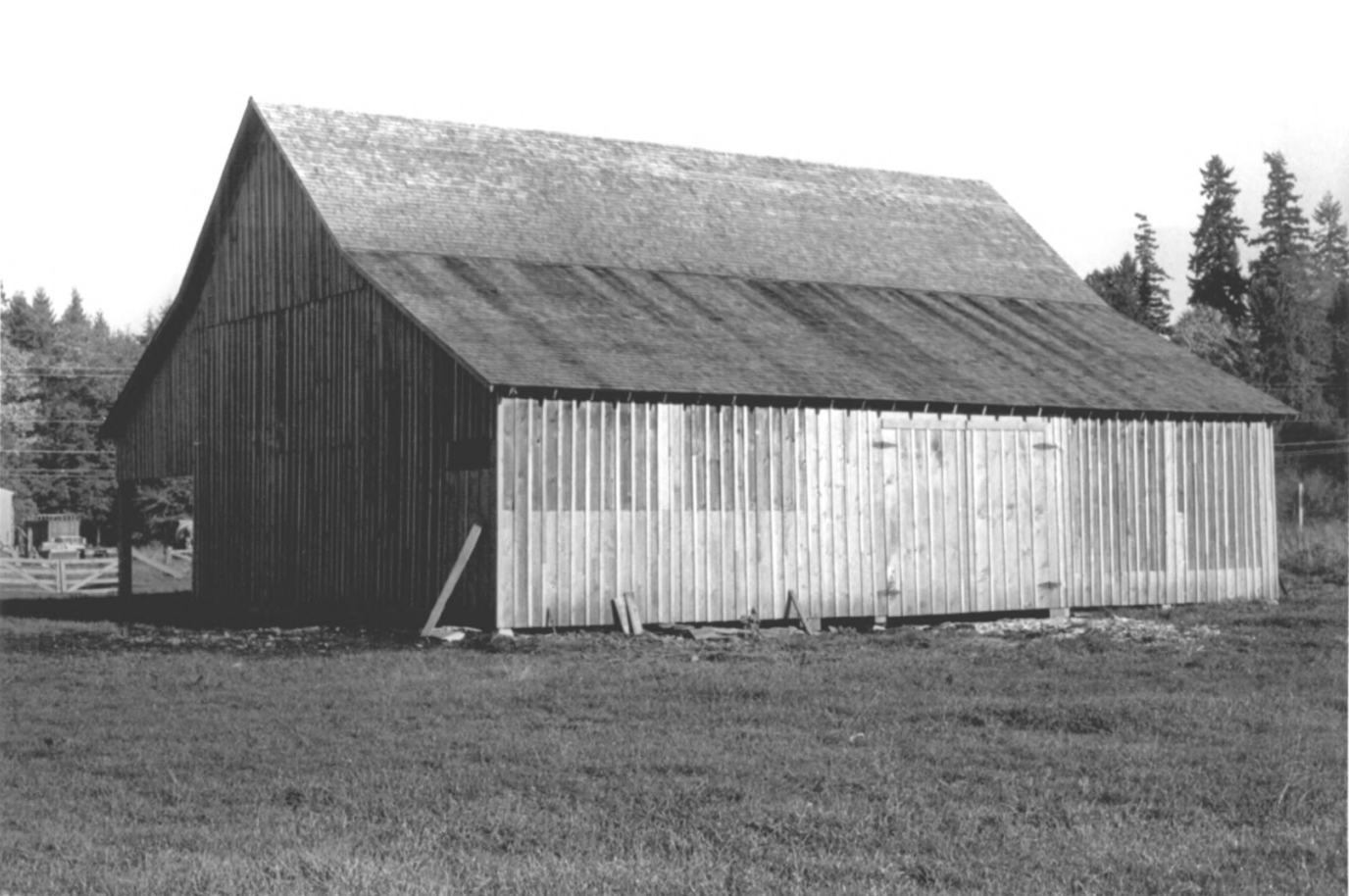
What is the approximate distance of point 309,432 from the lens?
29.5 metres

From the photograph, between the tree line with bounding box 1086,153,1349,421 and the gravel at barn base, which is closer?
the gravel at barn base

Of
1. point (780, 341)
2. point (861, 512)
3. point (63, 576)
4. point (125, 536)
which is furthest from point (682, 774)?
point (63, 576)

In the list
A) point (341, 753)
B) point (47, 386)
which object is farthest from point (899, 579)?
point (47, 386)

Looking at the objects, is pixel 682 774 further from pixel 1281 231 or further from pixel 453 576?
pixel 1281 231

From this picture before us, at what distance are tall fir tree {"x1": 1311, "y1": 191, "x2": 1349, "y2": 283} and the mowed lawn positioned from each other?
215 ft

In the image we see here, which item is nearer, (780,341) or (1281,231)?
(780,341)

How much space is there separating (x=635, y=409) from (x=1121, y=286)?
5737 centimetres

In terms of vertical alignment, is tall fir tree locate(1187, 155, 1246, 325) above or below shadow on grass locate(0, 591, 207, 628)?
above

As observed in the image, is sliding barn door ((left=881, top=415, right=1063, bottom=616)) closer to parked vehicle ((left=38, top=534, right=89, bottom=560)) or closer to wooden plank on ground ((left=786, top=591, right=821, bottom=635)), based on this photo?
wooden plank on ground ((left=786, top=591, right=821, bottom=635))

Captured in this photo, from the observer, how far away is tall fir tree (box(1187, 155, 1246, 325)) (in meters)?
92.6

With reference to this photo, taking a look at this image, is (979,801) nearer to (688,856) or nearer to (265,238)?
(688,856)

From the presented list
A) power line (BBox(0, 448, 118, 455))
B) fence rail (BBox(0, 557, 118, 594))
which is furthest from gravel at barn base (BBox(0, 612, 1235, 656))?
power line (BBox(0, 448, 118, 455))

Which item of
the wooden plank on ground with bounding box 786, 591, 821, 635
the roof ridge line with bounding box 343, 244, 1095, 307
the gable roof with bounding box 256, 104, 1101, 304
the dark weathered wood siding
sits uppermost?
the gable roof with bounding box 256, 104, 1101, 304

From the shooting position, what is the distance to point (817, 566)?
2717 centimetres
